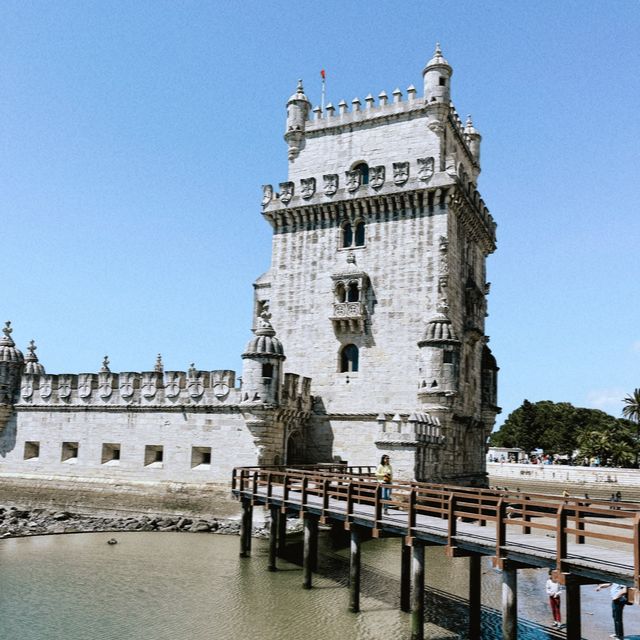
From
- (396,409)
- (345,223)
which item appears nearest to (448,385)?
(396,409)

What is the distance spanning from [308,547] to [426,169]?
1944 centimetres

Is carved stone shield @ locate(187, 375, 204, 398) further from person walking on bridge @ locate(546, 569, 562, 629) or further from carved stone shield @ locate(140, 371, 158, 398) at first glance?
person walking on bridge @ locate(546, 569, 562, 629)

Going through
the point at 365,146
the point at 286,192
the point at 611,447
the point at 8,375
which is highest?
the point at 365,146

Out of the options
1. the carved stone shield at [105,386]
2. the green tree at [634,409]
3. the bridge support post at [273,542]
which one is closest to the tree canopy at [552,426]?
the green tree at [634,409]

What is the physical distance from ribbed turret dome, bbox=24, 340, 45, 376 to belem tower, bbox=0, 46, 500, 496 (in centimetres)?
76

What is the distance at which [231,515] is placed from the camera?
2970 centimetres

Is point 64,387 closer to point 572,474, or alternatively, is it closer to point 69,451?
point 69,451

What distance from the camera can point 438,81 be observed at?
34469mm

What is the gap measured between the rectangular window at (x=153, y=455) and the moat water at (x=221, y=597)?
6440 mm

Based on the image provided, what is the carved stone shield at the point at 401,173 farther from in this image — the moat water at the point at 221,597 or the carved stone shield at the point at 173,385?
the moat water at the point at 221,597

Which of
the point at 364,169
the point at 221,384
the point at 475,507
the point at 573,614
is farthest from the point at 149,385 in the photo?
the point at 573,614

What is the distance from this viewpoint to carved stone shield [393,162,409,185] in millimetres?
33344

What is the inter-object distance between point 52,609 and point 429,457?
1558cm

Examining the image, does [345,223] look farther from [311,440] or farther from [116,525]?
[116,525]
